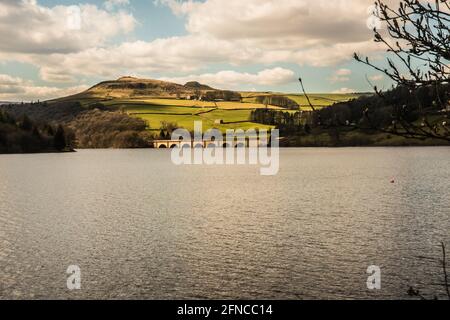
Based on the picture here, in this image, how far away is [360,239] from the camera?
98.7 feet

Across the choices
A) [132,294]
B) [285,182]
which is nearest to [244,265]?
[132,294]

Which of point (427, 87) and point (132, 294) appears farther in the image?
point (132, 294)

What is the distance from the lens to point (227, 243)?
2970cm

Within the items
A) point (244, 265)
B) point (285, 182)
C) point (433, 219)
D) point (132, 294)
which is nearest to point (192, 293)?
point (132, 294)

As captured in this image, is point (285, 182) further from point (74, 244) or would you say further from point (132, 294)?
point (132, 294)

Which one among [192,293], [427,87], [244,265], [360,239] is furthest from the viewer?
[360,239]

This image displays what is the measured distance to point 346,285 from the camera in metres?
21.0

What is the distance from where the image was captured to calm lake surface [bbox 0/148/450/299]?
838 inches

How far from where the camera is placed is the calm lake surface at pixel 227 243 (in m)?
21.3
